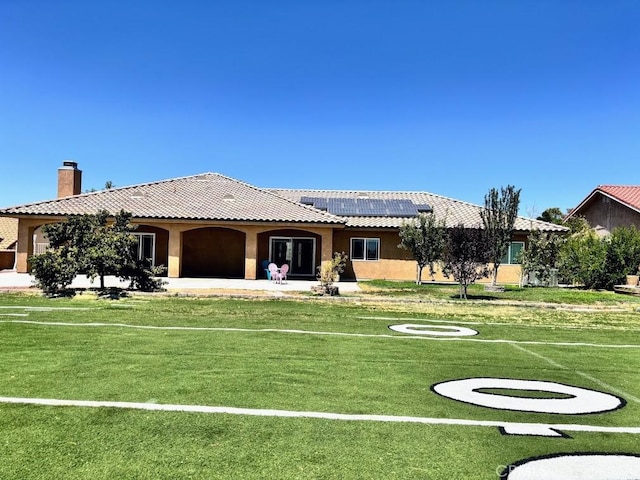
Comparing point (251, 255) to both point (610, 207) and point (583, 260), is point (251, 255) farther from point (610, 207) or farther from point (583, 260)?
point (610, 207)

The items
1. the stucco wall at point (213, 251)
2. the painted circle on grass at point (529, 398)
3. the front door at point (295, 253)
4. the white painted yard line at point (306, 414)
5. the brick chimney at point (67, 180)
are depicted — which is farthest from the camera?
the brick chimney at point (67, 180)

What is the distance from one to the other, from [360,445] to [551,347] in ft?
20.7

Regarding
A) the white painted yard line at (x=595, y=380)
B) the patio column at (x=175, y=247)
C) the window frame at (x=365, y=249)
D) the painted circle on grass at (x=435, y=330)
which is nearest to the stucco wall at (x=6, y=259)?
the patio column at (x=175, y=247)

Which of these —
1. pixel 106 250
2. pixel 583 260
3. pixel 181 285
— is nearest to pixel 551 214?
pixel 583 260

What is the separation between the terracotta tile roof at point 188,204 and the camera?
24.3 metres

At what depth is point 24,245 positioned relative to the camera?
24.6 metres

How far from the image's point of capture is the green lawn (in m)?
3.86

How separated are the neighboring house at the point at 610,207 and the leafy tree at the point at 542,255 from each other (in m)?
8.12

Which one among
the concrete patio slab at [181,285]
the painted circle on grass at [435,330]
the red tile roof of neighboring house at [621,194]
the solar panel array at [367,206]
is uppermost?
the red tile roof of neighboring house at [621,194]

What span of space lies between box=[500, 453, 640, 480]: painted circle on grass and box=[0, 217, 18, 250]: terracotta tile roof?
4075 centimetres

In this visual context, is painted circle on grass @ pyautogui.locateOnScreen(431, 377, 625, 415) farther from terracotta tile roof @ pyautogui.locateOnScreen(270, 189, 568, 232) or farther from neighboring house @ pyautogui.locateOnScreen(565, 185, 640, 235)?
neighboring house @ pyautogui.locateOnScreen(565, 185, 640, 235)

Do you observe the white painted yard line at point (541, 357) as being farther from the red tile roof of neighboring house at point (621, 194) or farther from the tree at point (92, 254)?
the red tile roof of neighboring house at point (621, 194)

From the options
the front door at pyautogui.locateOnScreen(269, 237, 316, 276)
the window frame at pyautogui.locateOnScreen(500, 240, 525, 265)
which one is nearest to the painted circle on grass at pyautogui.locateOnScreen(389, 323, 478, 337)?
the front door at pyautogui.locateOnScreen(269, 237, 316, 276)

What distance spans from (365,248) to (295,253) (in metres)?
3.97
